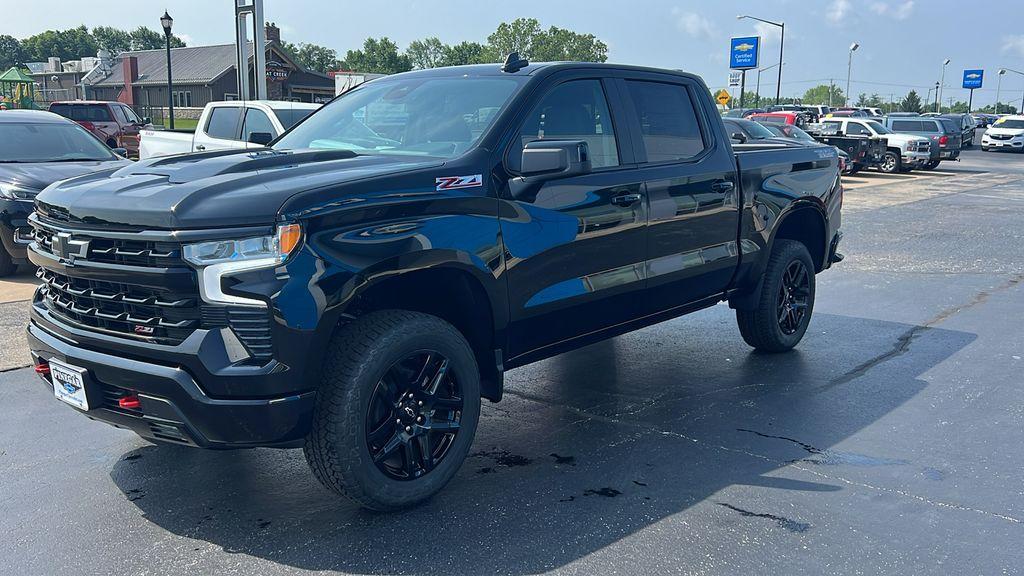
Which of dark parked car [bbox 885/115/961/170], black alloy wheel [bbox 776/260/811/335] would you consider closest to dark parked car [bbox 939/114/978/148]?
dark parked car [bbox 885/115/961/170]

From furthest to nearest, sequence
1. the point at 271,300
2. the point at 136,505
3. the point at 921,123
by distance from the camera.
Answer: the point at 921,123 < the point at 136,505 < the point at 271,300

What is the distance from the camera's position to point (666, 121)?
17.3 feet

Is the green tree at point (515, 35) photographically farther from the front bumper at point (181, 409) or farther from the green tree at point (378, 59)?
the front bumper at point (181, 409)

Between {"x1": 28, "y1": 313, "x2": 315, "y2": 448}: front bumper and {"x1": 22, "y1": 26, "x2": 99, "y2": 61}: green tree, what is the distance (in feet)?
590

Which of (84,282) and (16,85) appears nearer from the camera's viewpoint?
(84,282)

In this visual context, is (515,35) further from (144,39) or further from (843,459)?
(843,459)

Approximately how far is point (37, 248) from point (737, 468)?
3410 millimetres

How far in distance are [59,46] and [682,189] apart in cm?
18425

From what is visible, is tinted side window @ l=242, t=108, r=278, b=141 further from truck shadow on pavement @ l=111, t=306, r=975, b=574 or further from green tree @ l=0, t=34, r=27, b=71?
green tree @ l=0, t=34, r=27, b=71

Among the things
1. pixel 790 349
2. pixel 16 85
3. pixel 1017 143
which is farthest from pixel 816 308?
pixel 16 85

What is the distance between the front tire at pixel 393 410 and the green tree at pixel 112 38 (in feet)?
607

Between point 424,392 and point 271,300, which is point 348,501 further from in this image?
point 271,300

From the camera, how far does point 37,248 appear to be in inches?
158

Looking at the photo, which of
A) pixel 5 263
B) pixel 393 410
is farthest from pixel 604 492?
pixel 5 263
